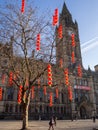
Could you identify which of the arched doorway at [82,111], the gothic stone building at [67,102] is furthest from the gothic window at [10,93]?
the arched doorway at [82,111]

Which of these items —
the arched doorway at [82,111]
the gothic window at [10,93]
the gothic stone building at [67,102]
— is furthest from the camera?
the arched doorway at [82,111]

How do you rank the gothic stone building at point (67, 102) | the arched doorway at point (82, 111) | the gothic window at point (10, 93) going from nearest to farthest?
1. the gothic stone building at point (67, 102)
2. the gothic window at point (10, 93)
3. the arched doorway at point (82, 111)

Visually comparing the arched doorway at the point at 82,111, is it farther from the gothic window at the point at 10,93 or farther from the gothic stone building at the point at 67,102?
the gothic window at the point at 10,93

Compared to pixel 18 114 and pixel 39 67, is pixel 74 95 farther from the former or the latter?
pixel 39 67

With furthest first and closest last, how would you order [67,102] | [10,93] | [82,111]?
[82,111] → [67,102] → [10,93]

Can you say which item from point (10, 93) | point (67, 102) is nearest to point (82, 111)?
point (67, 102)

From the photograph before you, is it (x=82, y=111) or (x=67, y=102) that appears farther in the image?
(x=82, y=111)

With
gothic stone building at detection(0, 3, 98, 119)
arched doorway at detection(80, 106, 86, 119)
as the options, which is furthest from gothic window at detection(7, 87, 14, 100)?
arched doorway at detection(80, 106, 86, 119)

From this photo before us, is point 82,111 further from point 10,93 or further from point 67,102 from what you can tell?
point 10,93

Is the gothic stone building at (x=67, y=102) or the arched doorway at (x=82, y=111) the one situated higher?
the gothic stone building at (x=67, y=102)

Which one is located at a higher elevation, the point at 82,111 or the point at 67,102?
the point at 67,102

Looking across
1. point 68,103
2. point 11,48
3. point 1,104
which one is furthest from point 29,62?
point 68,103

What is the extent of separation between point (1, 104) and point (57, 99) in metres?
18.5

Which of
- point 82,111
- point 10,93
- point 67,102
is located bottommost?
point 82,111
